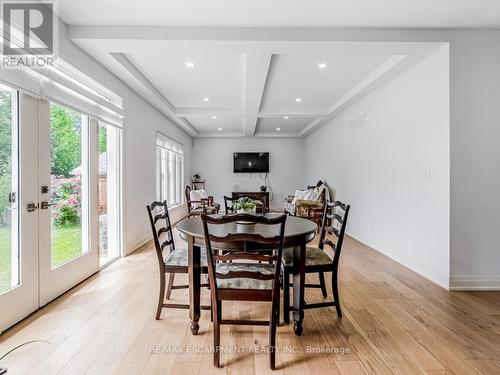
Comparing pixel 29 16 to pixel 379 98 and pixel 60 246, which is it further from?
pixel 379 98

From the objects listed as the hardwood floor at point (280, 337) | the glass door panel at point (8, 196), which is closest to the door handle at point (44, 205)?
the glass door panel at point (8, 196)

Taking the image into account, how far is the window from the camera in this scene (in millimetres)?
5859

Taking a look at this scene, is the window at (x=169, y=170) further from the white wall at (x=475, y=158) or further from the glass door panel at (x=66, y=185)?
the white wall at (x=475, y=158)

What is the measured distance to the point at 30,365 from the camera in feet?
5.44

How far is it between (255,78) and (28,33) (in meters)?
2.44

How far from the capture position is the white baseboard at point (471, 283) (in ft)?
9.03

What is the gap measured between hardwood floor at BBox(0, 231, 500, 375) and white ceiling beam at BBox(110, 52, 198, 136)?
2.55 meters

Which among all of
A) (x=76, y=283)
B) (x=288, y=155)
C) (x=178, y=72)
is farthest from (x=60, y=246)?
(x=288, y=155)

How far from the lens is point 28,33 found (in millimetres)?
2115

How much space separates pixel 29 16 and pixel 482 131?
4.18 metres

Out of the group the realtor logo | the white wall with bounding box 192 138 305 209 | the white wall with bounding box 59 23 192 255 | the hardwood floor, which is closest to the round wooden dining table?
the hardwood floor

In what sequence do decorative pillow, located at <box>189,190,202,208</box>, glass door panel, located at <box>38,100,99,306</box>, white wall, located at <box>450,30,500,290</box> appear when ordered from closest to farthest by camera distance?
glass door panel, located at <box>38,100,99,306</box>, white wall, located at <box>450,30,500,290</box>, decorative pillow, located at <box>189,190,202,208</box>

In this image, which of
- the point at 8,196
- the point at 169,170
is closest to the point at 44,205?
the point at 8,196

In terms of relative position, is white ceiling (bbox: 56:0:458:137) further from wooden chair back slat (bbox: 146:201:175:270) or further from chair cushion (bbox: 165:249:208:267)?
chair cushion (bbox: 165:249:208:267)
